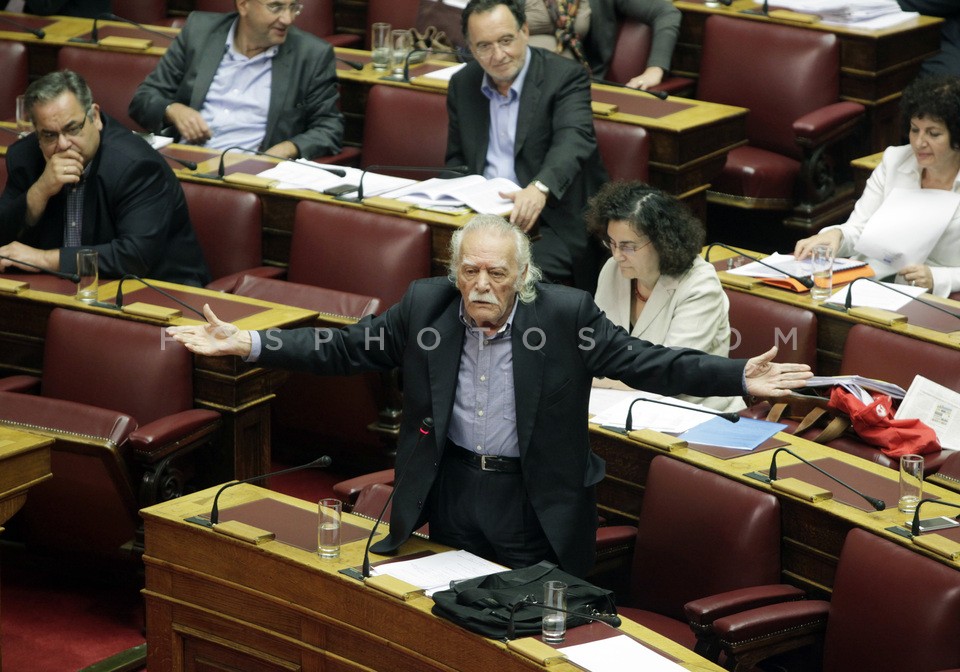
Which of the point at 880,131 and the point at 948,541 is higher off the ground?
the point at 880,131

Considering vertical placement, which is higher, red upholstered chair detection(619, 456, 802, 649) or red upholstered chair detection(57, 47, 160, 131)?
red upholstered chair detection(57, 47, 160, 131)

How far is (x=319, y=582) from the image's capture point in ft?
7.74

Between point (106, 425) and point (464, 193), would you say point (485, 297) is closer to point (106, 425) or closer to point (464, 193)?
point (106, 425)

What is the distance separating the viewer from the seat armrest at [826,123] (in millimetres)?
4148

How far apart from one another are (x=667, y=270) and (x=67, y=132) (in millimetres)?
1407

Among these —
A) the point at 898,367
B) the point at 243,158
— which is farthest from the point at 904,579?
the point at 243,158

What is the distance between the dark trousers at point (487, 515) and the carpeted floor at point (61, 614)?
840 mm

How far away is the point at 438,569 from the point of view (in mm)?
2359

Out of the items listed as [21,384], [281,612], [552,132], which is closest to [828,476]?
[281,612]

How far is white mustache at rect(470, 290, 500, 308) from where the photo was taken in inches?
95.7

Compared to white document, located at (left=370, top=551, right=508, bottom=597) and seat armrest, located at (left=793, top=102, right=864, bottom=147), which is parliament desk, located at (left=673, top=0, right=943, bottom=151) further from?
white document, located at (left=370, top=551, right=508, bottom=597)

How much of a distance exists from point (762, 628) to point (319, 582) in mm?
699

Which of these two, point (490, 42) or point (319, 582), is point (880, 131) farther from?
point (319, 582)

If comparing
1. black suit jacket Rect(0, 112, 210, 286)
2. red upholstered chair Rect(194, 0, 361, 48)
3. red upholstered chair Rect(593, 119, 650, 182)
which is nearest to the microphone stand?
red upholstered chair Rect(593, 119, 650, 182)
